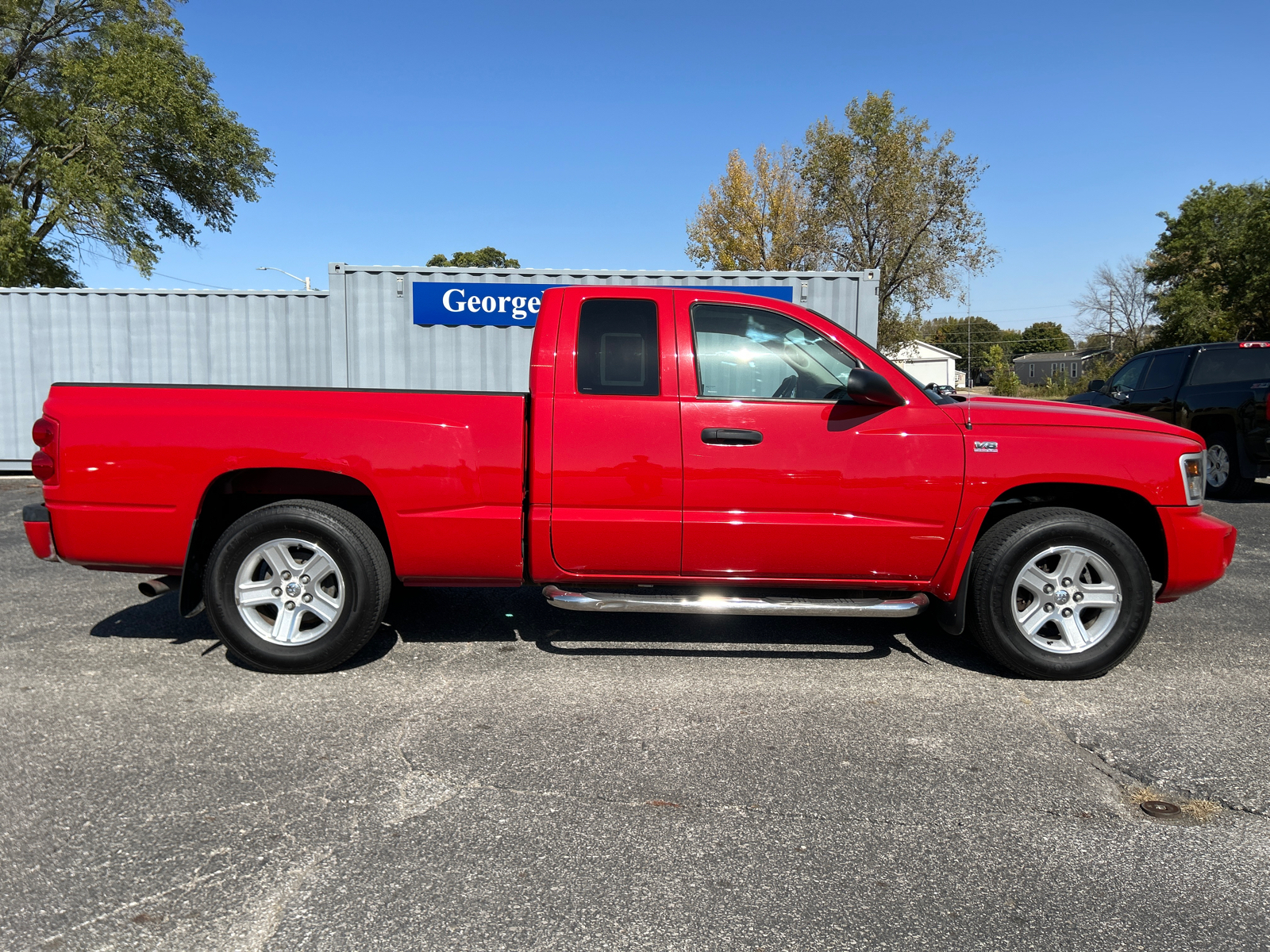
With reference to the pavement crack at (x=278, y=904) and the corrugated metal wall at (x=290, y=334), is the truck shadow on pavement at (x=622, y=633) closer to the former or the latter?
the pavement crack at (x=278, y=904)

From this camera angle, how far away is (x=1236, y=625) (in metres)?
5.05

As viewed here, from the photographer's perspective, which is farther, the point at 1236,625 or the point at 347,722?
the point at 1236,625

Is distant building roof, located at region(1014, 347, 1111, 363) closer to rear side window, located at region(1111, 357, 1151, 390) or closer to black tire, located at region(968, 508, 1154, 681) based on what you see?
rear side window, located at region(1111, 357, 1151, 390)

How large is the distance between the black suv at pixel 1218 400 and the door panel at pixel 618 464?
8.04 metres

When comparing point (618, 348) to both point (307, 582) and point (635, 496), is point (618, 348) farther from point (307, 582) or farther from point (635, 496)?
point (307, 582)

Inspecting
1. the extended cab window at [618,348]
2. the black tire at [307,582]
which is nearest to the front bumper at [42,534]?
the black tire at [307,582]

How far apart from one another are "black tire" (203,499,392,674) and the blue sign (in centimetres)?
845

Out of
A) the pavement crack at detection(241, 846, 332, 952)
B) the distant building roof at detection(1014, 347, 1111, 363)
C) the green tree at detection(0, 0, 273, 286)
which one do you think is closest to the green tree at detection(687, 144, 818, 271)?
the green tree at detection(0, 0, 273, 286)

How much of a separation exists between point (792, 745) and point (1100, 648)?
5.92ft

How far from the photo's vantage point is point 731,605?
3.96 meters

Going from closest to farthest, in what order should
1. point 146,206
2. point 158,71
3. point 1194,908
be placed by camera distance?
point 1194,908, point 158,71, point 146,206

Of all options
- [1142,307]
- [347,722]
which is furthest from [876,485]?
[1142,307]

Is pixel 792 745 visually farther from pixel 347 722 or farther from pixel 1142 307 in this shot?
pixel 1142 307

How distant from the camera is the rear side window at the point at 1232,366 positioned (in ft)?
33.6
